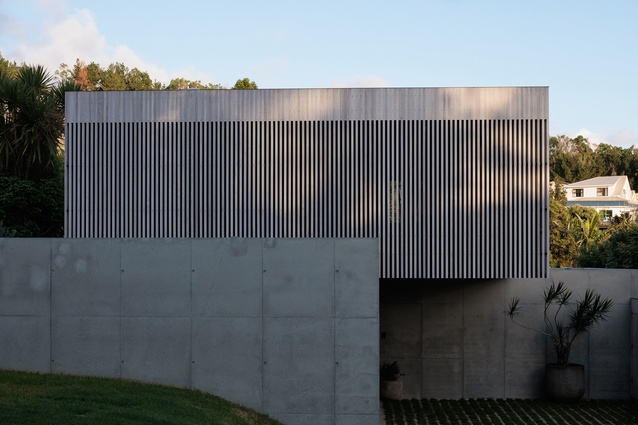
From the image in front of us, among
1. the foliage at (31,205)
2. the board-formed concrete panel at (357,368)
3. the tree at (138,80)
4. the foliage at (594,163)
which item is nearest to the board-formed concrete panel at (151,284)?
the board-formed concrete panel at (357,368)

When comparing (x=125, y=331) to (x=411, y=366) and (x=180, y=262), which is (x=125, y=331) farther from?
(x=411, y=366)

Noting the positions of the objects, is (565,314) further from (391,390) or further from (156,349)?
(156,349)

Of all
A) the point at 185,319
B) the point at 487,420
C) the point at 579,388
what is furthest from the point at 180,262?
the point at 579,388

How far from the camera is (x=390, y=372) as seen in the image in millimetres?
16547

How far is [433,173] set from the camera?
49.9ft

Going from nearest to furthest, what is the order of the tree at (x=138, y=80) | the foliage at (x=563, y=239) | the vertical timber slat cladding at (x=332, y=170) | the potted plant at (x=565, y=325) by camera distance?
the vertical timber slat cladding at (x=332, y=170) < the potted plant at (x=565, y=325) < the foliage at (x=563, y=239) < the tree at (x=138, y=80)

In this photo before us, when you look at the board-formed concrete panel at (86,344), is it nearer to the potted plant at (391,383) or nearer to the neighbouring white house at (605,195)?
the potted plant at (391,383)

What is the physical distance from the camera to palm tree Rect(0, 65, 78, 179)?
2011 cm

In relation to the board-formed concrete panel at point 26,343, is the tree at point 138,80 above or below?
above

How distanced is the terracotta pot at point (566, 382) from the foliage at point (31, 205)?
40.1ft

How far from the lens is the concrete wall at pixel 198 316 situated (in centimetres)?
1247

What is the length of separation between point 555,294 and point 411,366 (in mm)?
3138

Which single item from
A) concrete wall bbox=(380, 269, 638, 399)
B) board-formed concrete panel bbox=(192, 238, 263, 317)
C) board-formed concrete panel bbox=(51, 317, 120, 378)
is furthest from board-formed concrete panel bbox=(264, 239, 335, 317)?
concrete wall bbox=(380, 269, 638, 399)

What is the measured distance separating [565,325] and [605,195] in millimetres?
46788
